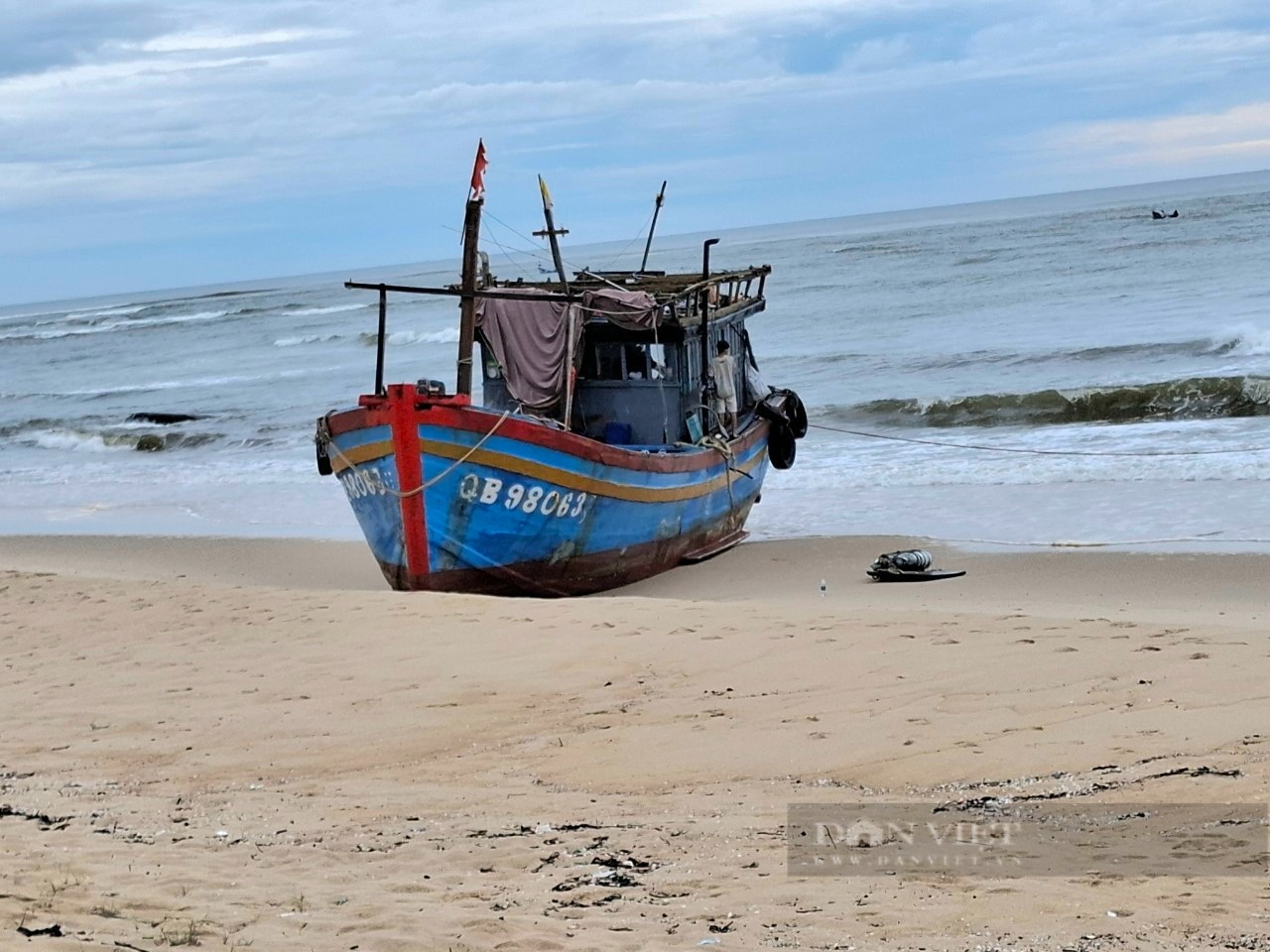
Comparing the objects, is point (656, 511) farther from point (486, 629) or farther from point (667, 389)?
point (486, 629)

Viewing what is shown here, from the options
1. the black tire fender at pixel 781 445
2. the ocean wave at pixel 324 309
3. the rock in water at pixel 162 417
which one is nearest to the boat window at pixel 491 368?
the black tire fender at pixel 781 445

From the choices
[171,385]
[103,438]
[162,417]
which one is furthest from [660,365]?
[171,385]

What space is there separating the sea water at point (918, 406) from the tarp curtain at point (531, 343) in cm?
264

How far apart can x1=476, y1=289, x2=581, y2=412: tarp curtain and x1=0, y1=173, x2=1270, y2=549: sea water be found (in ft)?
8.65

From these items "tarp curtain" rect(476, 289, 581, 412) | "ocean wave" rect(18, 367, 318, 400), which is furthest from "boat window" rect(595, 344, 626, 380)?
"ocean wave" rect(18, 367, 318, 400)

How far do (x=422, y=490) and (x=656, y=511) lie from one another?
94.8 inches

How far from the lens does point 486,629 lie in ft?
29.9

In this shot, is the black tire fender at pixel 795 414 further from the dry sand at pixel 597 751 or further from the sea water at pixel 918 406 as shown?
the dry sand at pixel 597 751

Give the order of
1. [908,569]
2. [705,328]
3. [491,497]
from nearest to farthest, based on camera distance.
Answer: [491,497], [908,569], [705,328]

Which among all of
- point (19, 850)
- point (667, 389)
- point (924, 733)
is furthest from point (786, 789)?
point (667, 389)

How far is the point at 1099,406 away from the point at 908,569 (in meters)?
11.9

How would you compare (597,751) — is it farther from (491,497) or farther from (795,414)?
(795,414)

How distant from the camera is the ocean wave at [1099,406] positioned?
21219mm

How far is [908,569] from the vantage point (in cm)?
1116
